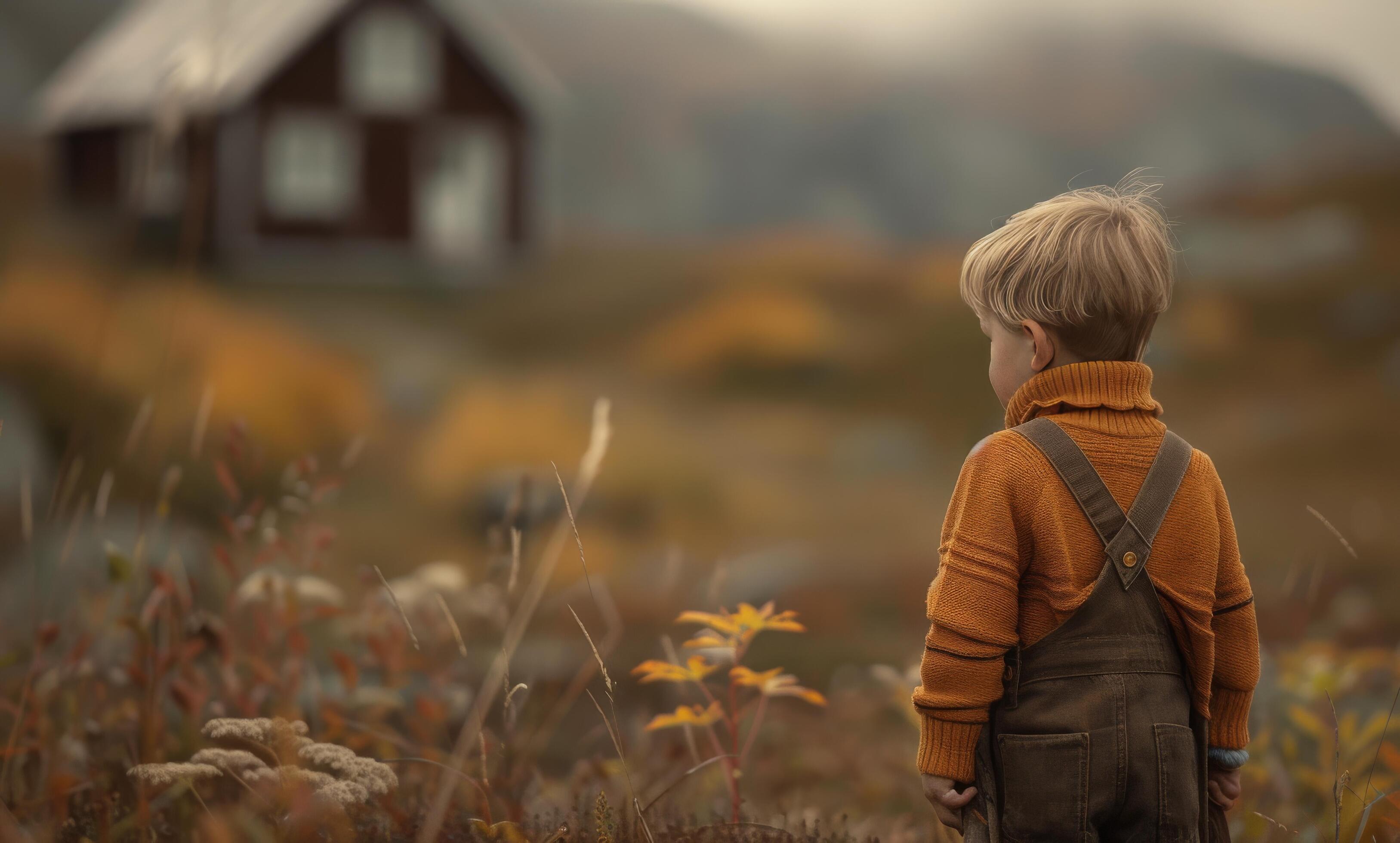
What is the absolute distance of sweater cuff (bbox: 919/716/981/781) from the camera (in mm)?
1554

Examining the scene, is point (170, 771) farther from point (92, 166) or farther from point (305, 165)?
point (92, 166)

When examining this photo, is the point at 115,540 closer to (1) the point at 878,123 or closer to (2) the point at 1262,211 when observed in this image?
(1) the point at 878,123

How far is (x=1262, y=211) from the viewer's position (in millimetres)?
15719

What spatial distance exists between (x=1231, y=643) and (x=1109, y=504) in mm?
387

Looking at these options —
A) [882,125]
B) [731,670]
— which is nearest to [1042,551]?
[731,670]

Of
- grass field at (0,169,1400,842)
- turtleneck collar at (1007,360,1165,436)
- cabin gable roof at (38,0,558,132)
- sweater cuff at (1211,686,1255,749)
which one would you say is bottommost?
grass field at (0,169,1400,842)

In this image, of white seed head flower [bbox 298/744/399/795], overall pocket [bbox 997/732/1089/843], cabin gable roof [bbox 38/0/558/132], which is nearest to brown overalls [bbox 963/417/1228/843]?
overall pocket [bbox 997/732/1089/843]

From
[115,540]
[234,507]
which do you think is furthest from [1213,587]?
[115,540]

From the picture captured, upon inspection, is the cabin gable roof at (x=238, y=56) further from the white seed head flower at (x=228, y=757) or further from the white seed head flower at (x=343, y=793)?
the white seed head flower at (x=343, y=793)

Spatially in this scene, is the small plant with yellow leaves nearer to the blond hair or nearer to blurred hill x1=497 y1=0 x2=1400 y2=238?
the blond hair

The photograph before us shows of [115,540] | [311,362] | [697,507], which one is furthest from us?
[311,362]

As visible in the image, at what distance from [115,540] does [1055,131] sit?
1560cm

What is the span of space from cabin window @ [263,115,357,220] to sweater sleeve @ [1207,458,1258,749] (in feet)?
39.1

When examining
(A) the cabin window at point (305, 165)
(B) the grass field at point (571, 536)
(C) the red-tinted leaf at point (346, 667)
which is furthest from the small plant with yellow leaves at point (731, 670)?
(A) the cabin window at point (305, 165)
